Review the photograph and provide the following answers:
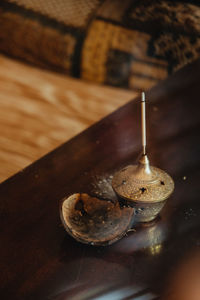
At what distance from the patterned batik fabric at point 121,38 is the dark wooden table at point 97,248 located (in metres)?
0.77

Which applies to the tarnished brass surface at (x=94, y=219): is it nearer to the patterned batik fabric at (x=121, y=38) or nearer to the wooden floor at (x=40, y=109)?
the wooden floor at (x=40, y=109)

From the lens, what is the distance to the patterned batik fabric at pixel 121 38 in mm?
1801

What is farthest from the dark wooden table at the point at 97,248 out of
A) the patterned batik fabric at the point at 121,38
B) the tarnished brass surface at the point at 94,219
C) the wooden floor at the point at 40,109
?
the patterned batik fabric at the point at 121,38

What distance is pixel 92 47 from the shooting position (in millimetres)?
1824

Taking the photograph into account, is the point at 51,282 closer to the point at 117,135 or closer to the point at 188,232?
the point at 188,232

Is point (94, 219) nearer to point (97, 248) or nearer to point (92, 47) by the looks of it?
point (97, 248)

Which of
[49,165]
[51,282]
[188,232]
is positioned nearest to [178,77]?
[49,165]

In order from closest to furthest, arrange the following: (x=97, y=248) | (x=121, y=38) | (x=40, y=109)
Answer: (x=97, y=248), (x=40, y=109), (x=121, y=38)

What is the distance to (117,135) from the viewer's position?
1.10 meters

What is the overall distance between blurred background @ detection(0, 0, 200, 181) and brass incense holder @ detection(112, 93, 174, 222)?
856 millimetres

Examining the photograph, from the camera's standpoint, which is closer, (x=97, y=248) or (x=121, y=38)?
(x=97, y=248)

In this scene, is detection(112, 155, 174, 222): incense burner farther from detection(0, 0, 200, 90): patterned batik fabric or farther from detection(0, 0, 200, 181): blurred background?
detection(0, 0, 200, 90): patterned batik fabric

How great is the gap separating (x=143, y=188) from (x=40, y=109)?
0.87 metres

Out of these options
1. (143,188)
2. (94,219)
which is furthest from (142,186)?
(94,219)
